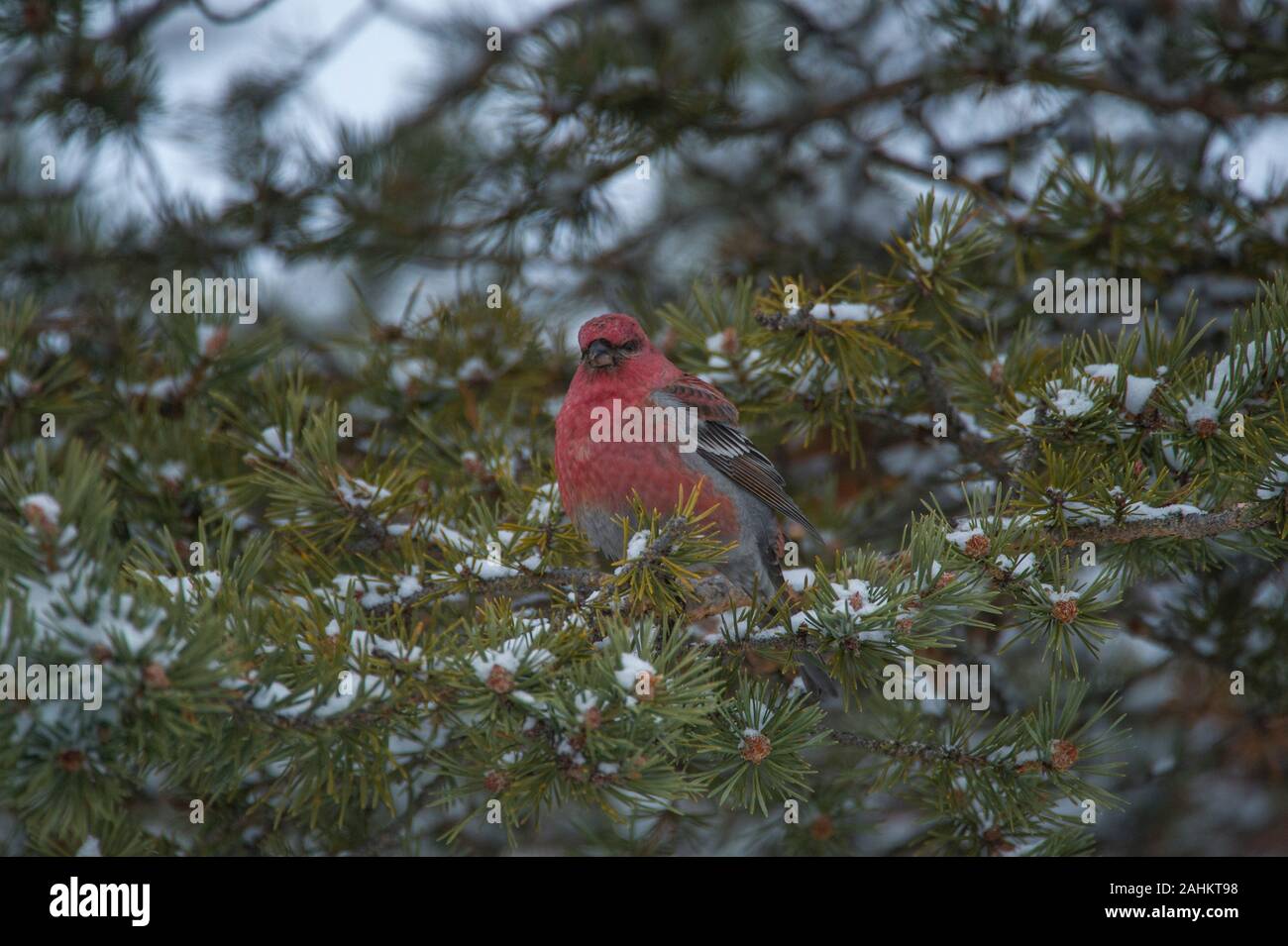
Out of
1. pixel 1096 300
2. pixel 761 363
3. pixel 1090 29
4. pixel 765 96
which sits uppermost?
pixel 765 96

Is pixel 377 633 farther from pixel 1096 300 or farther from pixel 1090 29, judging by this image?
pixel 1090 29

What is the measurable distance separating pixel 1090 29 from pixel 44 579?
3644 mm

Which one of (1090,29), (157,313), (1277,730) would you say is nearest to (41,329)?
(157,313)

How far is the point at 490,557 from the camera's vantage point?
2.36 meters

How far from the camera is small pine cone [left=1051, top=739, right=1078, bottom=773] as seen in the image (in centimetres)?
205

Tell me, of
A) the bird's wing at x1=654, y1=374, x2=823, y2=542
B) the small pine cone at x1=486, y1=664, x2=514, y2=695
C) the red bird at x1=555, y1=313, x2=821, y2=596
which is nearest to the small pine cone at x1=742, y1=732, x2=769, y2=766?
Result: the small pine cone at x1=486, y1=664, x2=514, y2=695

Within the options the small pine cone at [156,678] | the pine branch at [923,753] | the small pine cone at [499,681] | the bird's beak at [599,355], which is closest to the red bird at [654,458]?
the bird's beak at [599,355]

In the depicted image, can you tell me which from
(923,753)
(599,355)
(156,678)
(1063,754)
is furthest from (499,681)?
(599,355)

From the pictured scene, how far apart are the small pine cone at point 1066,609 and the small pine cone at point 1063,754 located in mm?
255

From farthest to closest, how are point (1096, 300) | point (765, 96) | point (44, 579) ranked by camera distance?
point (765, 96), point (1096, 300), point (44, 579)

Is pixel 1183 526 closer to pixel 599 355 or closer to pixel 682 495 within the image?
pixel 682 495

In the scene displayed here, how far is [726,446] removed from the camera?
3.17 meters

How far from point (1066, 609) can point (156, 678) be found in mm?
1593

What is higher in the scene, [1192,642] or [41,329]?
[41,329]
